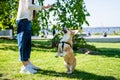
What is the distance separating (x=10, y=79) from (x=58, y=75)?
1.47 metres

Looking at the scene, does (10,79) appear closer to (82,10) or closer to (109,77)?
(109,77)

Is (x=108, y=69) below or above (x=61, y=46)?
below

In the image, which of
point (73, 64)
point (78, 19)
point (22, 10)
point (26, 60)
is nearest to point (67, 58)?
point (73, 64)

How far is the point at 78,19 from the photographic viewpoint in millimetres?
22297

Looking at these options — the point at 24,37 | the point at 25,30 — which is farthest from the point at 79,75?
the point at 25,30

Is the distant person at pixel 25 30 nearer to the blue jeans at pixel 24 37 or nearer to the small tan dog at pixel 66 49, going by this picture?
the blue jeans at pixel 24 37

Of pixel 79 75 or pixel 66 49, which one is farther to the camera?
pixel 79 75

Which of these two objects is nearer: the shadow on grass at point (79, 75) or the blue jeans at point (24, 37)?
→ the shadow on grass at point (79, 75)

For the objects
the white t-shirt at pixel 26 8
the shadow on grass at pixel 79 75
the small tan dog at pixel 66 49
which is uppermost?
the white t-shirt at pixel 26 8

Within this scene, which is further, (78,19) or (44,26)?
(44,26)

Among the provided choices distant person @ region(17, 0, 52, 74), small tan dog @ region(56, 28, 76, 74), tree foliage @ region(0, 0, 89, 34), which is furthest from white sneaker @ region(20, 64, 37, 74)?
tree foliage @ region(0, 0, 89, 34)

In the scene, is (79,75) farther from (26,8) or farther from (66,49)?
(26,8)

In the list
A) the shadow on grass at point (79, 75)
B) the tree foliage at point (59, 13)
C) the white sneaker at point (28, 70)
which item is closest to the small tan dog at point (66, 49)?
the shadow on grass at point (79, 75)

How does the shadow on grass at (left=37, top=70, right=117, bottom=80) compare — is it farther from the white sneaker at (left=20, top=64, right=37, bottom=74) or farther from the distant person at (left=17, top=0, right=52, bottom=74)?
the distant person at (left=17, top=0, right=52, bottom=74)
